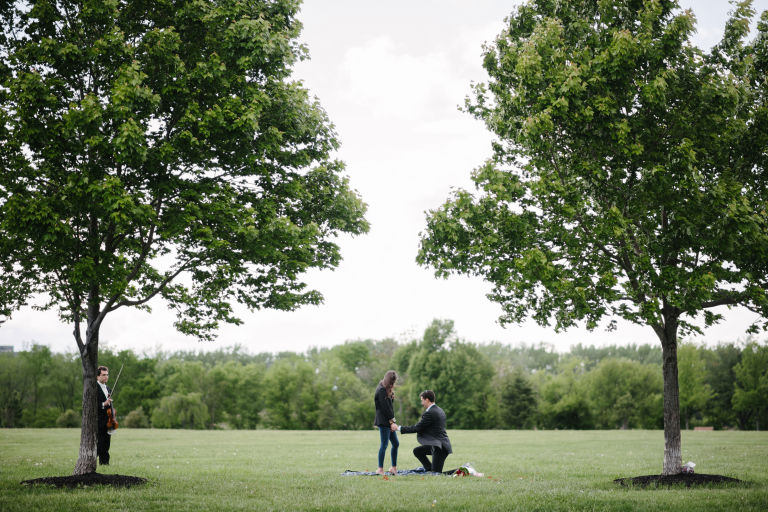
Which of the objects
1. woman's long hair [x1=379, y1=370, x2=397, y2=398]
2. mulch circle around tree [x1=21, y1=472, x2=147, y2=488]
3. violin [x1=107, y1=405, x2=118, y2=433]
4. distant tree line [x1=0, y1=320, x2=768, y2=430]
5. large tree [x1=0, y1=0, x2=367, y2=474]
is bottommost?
distant tree line [x1=0, y1=320, x2=768, y2=430]

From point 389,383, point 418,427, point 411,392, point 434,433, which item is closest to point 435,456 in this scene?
point 434,433

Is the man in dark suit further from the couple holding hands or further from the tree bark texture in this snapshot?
the tree bark texture

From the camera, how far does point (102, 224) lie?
12.6 metres

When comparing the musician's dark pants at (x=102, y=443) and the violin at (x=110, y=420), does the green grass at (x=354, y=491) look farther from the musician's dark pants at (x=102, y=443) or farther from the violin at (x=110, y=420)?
the violin at (x=110, y=420)

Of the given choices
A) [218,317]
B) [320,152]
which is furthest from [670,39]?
[218,317]

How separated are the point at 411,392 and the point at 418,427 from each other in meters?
65.8

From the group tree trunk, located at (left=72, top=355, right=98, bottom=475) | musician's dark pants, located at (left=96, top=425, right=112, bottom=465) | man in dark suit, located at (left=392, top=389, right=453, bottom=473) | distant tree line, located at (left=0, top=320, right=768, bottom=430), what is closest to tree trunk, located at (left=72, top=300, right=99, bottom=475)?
tree trunk, located at (left=72, top=355, right=98, bottom=475)

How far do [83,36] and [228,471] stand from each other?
37.4ft

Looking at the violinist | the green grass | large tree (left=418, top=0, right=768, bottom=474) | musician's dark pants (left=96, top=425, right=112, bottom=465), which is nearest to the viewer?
the green grass

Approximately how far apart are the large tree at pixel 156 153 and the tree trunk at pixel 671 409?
8065mm

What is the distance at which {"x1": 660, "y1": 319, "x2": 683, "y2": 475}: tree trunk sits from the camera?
1295cm

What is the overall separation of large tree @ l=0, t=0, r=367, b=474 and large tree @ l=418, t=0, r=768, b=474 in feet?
12.2

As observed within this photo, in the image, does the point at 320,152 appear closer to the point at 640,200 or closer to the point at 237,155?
the point at 237,155

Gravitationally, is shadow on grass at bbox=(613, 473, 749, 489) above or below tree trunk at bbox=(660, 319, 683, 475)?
below
